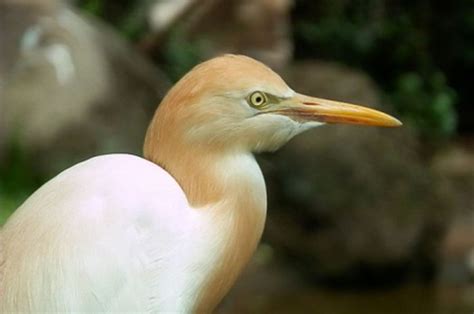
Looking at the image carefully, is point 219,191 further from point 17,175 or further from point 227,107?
point 17,175

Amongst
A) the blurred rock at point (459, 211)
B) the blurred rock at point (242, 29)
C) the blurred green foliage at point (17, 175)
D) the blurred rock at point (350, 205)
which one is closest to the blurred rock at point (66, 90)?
the blurred green foliage at point (17, 175)

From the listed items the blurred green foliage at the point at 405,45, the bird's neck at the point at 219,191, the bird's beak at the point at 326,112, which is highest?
the blurred green foliage at the point at 405,45

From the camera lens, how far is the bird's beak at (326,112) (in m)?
1.22

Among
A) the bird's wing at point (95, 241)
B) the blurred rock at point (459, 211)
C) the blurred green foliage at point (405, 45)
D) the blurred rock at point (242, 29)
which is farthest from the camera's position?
the blurred green foliage at point (405, 45)

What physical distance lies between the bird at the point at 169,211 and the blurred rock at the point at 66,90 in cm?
278

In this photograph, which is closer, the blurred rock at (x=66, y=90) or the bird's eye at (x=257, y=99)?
the bird's eye at (x=257, y=99)

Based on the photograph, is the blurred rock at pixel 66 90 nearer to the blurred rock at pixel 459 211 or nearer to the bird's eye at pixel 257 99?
the blurred rock at pixel 459 211

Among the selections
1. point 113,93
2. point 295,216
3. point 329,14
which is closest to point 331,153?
point 295,216

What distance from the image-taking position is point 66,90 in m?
4.07

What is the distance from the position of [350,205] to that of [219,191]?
10.6ft

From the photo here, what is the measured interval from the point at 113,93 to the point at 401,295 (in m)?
1.56

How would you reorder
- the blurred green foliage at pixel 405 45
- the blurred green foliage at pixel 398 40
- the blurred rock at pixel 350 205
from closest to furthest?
the blurred rock at pixel 350 205 < the blurred green foliage at pixel 405 45 < the blurred green foliage at pixel 398 40

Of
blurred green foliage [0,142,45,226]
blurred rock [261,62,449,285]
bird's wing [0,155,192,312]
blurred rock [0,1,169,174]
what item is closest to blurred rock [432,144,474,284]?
blurred rock [261,62,449,285]

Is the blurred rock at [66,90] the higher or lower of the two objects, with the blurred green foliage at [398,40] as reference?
lower
